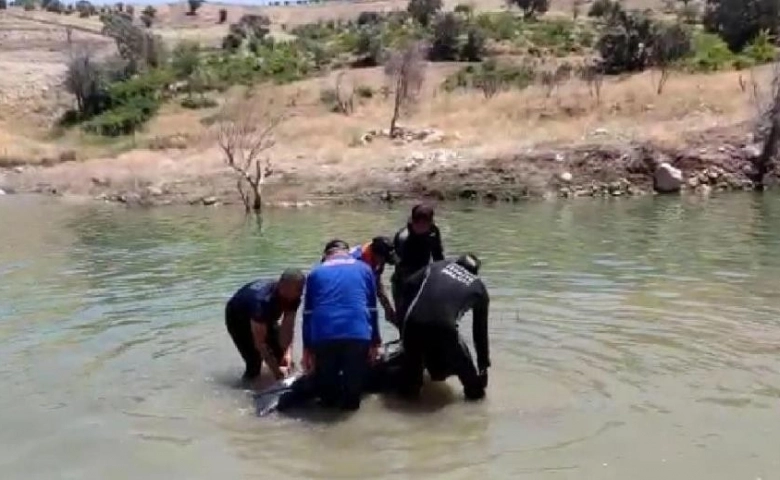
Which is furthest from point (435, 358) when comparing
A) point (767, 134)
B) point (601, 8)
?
point (601, 8)

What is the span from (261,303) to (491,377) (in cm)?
221

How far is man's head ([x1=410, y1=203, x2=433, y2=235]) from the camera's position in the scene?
940 centimetres

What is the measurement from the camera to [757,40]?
46938 millimetres

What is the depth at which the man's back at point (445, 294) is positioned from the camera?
8.38 m

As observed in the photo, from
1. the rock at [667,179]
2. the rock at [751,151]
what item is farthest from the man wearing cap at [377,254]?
the rock at [751,151]

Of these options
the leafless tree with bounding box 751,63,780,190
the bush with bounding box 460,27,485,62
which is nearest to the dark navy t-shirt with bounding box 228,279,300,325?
the leafless tree with bounding box 751,63,780,190

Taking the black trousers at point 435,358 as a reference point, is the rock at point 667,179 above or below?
below

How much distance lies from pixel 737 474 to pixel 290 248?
13.7 metres

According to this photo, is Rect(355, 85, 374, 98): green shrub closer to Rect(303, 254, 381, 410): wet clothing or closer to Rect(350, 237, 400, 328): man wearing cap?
Rect(350, 237, 400, 328): man wearing cap

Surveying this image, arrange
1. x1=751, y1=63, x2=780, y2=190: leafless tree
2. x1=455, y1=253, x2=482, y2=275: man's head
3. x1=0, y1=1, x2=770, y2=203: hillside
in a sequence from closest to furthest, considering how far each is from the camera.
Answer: x1=455, y1=253, x2=482, y2=275: man's head < x1=751, y1=63, x2=780, y2=190: leafless tree < x1=0, y1=1, x2=770, y2=203: hillside

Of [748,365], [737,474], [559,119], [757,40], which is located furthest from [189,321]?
[757,40]

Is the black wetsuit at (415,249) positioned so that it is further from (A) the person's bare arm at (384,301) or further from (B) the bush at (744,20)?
(B) the bush at (744,20)

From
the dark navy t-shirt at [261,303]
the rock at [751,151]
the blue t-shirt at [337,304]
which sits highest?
the blue t-shirt at [337,304]

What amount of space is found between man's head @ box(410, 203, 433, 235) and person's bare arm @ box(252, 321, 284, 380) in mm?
1622
